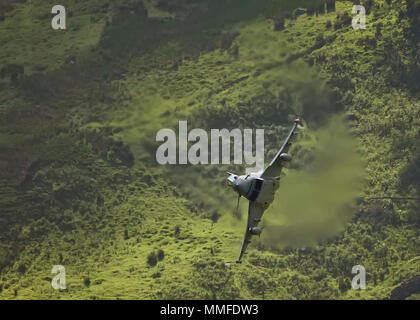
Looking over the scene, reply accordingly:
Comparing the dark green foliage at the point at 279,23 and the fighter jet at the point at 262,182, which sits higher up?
the dark green foliage at the point at 279,23

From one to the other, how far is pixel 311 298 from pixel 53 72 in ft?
226

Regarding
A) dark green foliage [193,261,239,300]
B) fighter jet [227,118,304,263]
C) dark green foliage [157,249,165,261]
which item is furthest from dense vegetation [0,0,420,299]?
fighter jet [227,118,304,263]

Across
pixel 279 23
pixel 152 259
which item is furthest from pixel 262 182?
pixel 279 23

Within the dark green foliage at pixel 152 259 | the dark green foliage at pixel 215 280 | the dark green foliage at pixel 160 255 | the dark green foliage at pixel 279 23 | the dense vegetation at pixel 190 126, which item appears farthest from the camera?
the dark green foliage at pixel 279 23

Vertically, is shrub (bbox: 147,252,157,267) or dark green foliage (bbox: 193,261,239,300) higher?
shrub (bbox: 147,252,157,267)

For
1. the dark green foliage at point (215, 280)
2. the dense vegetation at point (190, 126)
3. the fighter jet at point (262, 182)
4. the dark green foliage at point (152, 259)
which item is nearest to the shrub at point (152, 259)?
the dark green foliage at point (152, 259)

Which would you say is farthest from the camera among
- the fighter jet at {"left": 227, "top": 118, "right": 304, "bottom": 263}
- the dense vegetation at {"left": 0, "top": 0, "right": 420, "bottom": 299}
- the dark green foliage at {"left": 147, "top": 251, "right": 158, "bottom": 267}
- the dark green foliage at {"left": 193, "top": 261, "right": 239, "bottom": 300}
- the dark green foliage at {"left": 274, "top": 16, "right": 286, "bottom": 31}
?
the dark green foliage at {"left": 274, "top": 16, "right": 286, "bottom": 31}

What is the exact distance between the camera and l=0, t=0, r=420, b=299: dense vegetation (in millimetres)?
129375

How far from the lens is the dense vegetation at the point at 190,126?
129 metres

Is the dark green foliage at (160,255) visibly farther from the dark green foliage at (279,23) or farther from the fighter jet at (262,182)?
the dark green foliage at (279,23)

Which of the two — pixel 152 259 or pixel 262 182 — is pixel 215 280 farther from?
pixel 262 182

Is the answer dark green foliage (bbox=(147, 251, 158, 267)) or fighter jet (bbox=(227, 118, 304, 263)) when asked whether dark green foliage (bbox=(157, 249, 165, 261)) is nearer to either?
dark green foliage (bbox=(147, 251, 158, 267))

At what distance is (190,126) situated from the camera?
156m

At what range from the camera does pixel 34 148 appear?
154 metres
